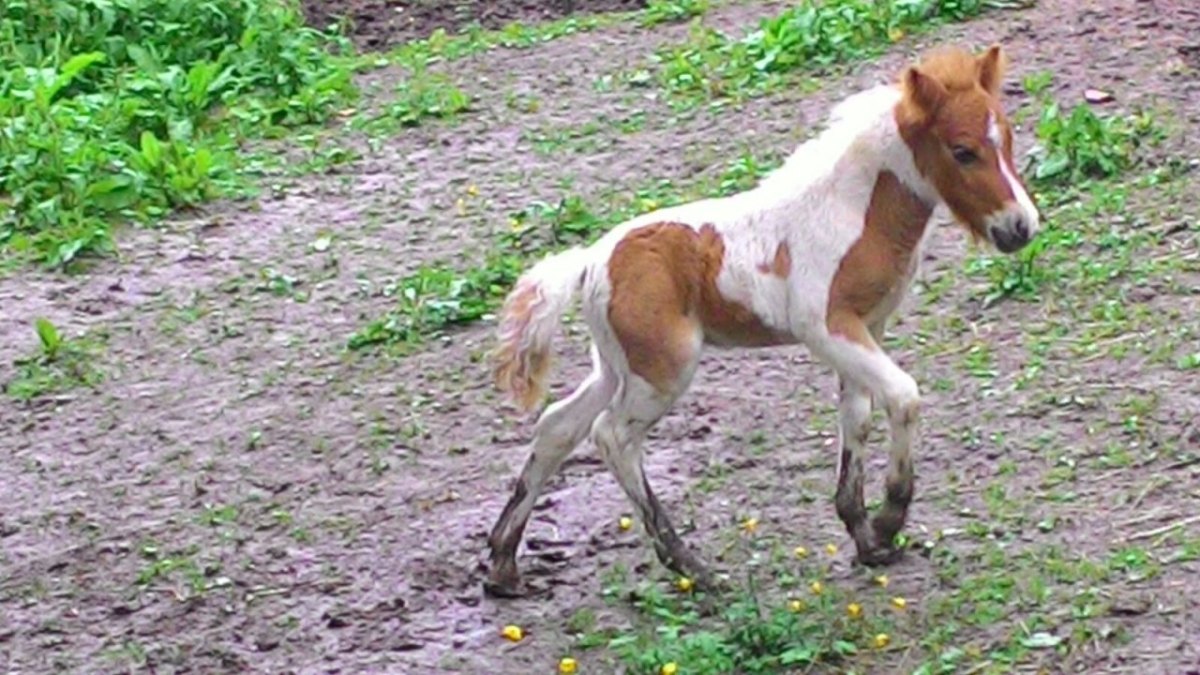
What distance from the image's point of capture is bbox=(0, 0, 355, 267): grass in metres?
9.22

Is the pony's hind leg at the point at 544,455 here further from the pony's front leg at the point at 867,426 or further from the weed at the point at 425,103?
the weed at the point at 425,103

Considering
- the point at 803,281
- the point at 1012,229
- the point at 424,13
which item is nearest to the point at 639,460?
the point at 803,281

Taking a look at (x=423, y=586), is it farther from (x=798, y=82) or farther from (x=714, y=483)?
(x=798, y=82)

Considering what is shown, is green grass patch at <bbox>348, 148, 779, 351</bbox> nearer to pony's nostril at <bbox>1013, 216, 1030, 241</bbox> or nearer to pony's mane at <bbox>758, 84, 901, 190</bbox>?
pony's mane at <bbox>758, 84, 901, 190</bbox>

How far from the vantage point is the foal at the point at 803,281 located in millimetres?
5445

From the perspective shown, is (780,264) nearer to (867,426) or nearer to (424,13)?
(867,426)

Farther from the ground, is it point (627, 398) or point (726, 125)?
point (627, 398)

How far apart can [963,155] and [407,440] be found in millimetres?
2251

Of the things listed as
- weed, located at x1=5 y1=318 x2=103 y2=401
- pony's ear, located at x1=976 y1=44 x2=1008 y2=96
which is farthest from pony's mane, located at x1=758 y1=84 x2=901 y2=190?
weed, located at x1=5 y1=318 x2=103 y2=401

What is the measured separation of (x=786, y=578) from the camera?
18.6 feet

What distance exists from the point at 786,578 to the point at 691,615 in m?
0.29

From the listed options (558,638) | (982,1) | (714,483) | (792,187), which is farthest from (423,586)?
(982,1)

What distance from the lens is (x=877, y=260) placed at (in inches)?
218

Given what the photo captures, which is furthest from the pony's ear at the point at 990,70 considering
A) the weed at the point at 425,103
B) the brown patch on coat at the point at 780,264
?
the weed at the point at 425,103
